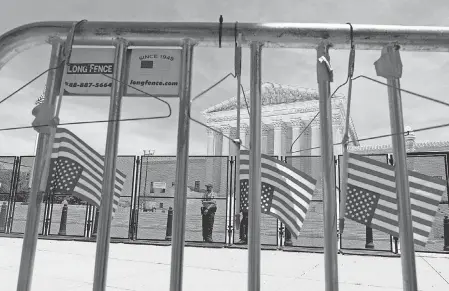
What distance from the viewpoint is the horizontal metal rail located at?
70.9 inches

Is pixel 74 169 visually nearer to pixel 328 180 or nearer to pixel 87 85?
pixel 87 85

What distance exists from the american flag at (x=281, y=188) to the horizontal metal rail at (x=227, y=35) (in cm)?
64

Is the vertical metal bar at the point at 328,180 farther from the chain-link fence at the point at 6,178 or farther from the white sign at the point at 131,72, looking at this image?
the chain-link fence at the point at 6,178

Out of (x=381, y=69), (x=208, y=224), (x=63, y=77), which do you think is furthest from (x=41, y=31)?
(x=208, y=224)

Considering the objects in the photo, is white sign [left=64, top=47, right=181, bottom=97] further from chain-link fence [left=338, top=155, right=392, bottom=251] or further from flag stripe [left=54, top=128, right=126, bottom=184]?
chain-link fence [left=338, top=155, right=392, bottom=251]

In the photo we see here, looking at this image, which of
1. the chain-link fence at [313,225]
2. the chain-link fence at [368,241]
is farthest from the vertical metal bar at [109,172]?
the chain-link fence at [368,241]

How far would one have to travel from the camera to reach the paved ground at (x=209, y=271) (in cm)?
509

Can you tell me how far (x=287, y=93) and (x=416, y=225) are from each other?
47810 millimetres

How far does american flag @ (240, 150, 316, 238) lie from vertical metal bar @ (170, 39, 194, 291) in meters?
0.35

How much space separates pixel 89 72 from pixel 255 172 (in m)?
1.02

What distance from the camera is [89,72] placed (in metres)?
1.92

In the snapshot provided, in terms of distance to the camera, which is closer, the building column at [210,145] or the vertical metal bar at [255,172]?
the vertical metal bar at [255,172]

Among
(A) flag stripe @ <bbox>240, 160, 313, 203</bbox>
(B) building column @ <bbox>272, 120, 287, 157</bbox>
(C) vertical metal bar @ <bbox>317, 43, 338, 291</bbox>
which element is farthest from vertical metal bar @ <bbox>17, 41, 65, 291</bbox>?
(B) building column @ <bbox>272, 120, 287, 157</bbox>

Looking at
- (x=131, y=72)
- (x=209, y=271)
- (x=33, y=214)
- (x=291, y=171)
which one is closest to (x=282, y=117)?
(x=209, y=271)
